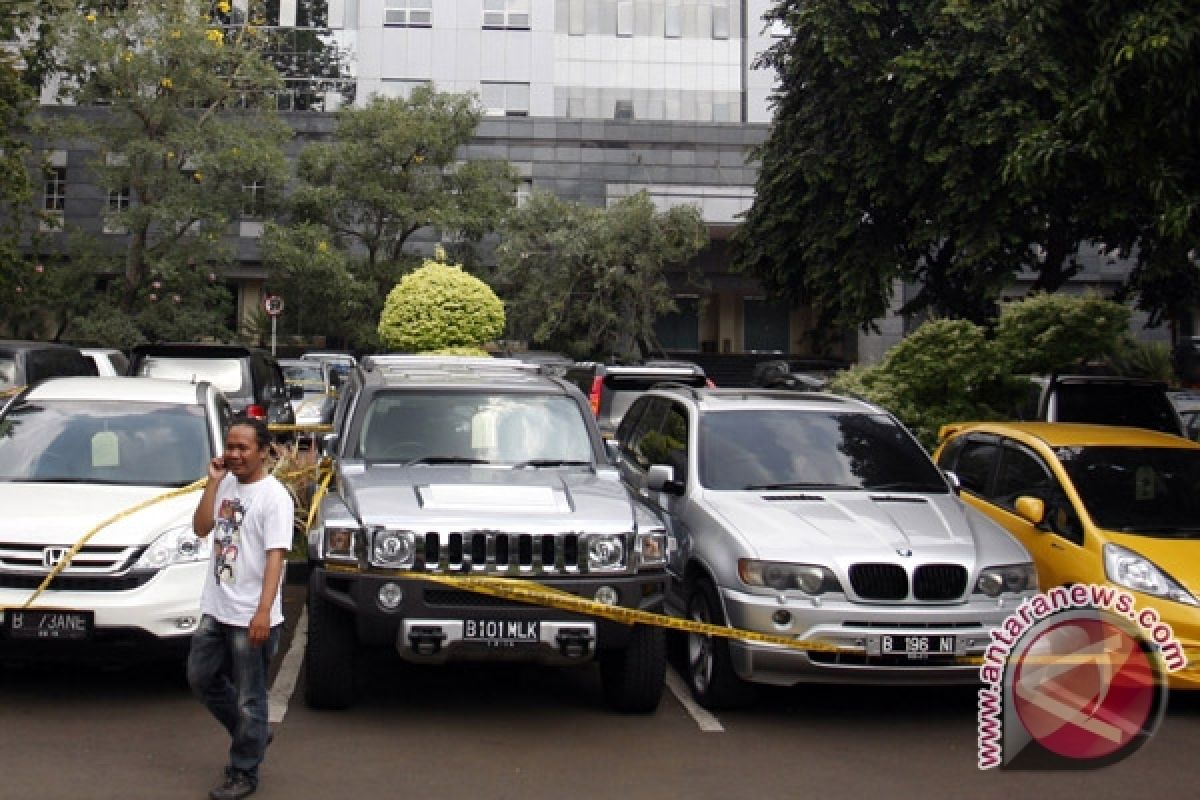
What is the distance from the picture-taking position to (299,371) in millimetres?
24859

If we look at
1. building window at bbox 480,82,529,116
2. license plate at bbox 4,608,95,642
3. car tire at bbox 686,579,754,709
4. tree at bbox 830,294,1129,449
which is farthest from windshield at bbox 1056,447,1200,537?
building window at bbox 480,82,529,116

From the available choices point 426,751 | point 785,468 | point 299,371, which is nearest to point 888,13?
point 299,371

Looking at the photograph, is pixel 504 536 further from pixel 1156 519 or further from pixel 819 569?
pixel 1156 519

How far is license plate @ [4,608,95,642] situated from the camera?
21.3 feet

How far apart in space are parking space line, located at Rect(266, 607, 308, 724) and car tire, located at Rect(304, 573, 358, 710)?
21cm

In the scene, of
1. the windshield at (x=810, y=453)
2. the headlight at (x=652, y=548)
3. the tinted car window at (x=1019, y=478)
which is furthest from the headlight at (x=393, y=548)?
the tinted car window at (x=1019, y=478)

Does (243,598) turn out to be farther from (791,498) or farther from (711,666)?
(791,498)

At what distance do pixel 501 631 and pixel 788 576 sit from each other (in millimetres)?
1619

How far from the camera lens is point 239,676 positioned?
5.46m

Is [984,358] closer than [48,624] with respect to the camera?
No

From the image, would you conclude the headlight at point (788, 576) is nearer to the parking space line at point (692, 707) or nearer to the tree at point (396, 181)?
the parking space line at point (692, 707)

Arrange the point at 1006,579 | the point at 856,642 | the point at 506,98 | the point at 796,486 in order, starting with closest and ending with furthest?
1. the point at 856,642
2. the point at 1006,579
3. the point at 796,486
4. the point at 506,98

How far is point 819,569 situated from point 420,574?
83.9 inches


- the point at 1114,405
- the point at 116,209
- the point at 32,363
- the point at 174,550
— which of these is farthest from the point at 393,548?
the point at 116,209
